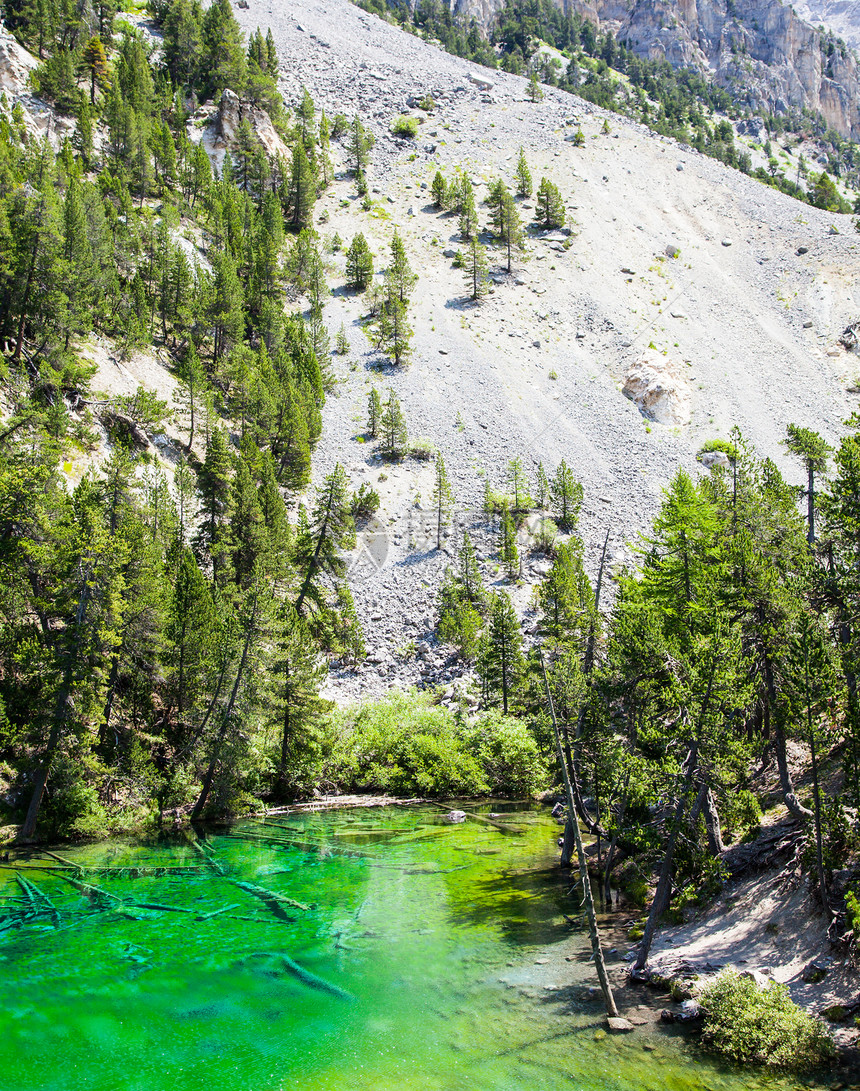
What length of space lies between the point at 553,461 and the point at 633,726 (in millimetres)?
45441

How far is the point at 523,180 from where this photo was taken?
101 meters

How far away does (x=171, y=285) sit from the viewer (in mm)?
59906

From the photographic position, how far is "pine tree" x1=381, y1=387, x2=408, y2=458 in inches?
2445

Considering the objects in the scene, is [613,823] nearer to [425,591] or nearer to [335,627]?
[335,627]

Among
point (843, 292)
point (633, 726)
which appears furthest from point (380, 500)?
point (843, 292)

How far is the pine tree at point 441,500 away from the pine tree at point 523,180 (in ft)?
209

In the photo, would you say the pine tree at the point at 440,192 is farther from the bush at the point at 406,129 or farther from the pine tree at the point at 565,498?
the pine tree at the point at 565,498

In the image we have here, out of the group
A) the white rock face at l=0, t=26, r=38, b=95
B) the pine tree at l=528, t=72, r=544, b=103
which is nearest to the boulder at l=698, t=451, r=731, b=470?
the white rock face at l=0, t=26, r=38, b=95

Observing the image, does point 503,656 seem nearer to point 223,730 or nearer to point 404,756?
point 404,756

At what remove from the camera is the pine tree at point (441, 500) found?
56.5 m

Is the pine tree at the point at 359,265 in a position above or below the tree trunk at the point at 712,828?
above

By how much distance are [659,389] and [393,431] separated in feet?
96.0

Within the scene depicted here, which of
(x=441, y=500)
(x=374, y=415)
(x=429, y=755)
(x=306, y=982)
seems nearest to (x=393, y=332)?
(x=374, y=415)

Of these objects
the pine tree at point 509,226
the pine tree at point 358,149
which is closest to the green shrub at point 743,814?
the pine tree at point 509,226
